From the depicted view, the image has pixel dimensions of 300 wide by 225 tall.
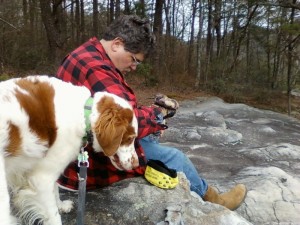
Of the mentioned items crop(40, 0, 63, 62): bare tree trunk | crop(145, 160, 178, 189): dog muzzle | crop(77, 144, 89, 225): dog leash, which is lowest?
crop(145, 160, 178, 189): dog muzzle

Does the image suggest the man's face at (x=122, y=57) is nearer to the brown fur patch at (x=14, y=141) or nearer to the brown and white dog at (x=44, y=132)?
the brown and white dog at (x=44, y=132)

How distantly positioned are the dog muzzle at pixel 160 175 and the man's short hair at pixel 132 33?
1.08m

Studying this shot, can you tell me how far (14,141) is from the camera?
231 cm

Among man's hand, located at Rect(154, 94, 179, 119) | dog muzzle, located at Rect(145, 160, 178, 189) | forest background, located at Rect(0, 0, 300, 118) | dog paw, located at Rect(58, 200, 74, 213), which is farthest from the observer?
forest background, located at Rect(0, 0, 300, 118)

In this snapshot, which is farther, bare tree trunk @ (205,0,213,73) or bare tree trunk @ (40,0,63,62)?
bare tree trunk @ (205,0,213,73)

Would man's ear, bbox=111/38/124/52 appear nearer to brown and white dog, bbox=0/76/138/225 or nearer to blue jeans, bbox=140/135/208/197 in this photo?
brown and white dog, bbox=0/76/138/225

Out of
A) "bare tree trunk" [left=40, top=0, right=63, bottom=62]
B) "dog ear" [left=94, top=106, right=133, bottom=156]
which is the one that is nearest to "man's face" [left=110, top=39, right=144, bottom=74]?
"dog ear" [left=94, top=106, right=133, bottom=156]

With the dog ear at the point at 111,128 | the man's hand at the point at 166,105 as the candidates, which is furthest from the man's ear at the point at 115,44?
the dog ear at the point at 111,128

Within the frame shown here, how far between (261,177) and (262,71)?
52.9 feet

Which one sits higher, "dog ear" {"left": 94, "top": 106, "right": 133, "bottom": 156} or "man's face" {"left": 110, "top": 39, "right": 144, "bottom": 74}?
"man's face" {"left": 110, "top": 39, "right": 144, "bottom": 74}

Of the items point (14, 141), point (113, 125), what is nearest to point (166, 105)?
point (113, 125)

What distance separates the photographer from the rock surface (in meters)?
3.21

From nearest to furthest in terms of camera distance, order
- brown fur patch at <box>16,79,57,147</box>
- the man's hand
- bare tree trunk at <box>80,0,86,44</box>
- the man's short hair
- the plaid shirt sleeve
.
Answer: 1. brown fur patch at <box>16,79,57,147</box>
2. the plaid shirt sleeve
3. the man's short hair
4. the man's hand
5. bare tree trunk at <box>80,0,86,44</box>

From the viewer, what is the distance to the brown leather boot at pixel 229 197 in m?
4.05
